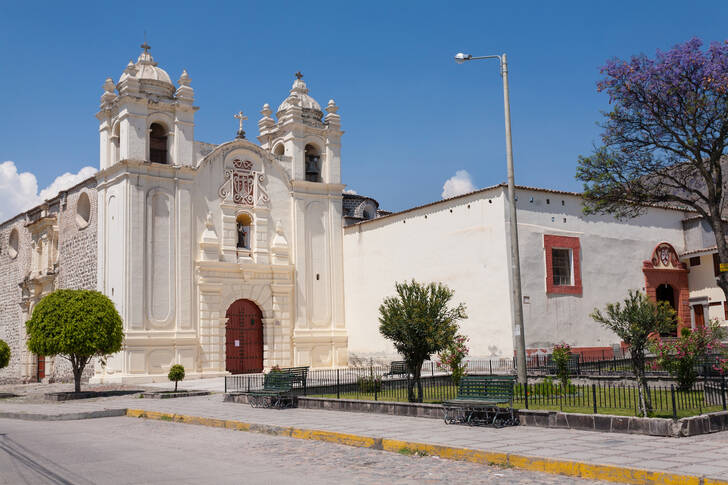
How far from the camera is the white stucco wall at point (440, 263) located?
25.0 meters

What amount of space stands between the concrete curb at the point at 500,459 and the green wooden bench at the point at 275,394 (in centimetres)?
Answer: 271

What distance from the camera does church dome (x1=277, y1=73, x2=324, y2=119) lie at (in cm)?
3306

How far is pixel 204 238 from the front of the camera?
2886cm

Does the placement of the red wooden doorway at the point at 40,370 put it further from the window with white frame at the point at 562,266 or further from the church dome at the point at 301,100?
the window with white frame at the point at 562,266

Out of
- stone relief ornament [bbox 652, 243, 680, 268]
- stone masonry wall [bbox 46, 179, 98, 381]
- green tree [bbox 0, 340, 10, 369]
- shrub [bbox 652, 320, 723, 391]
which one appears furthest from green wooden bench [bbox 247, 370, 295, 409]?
stone relief ornament [bbox 652, 243, 680, 268]

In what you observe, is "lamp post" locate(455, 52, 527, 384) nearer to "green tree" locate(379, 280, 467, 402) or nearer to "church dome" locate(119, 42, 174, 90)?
"green tree" locate(379, 280, 467, 402)

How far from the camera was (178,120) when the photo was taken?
2892 cm

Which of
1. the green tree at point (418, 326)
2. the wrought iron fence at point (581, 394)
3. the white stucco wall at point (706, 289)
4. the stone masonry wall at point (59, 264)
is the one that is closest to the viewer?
the wrought iron fence at point (581, 394)

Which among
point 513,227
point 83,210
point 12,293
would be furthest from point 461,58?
point 12,293

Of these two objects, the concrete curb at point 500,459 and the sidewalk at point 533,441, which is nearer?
the concrete curb at point 500,459

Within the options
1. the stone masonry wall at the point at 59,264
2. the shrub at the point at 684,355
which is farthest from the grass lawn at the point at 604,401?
the stone masonry wall at the point at 59,264

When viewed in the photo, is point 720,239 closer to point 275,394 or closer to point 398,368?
point 398,368

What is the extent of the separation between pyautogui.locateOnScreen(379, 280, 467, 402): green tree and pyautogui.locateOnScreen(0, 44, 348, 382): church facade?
47.8 feet

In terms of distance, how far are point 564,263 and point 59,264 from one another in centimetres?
2186
